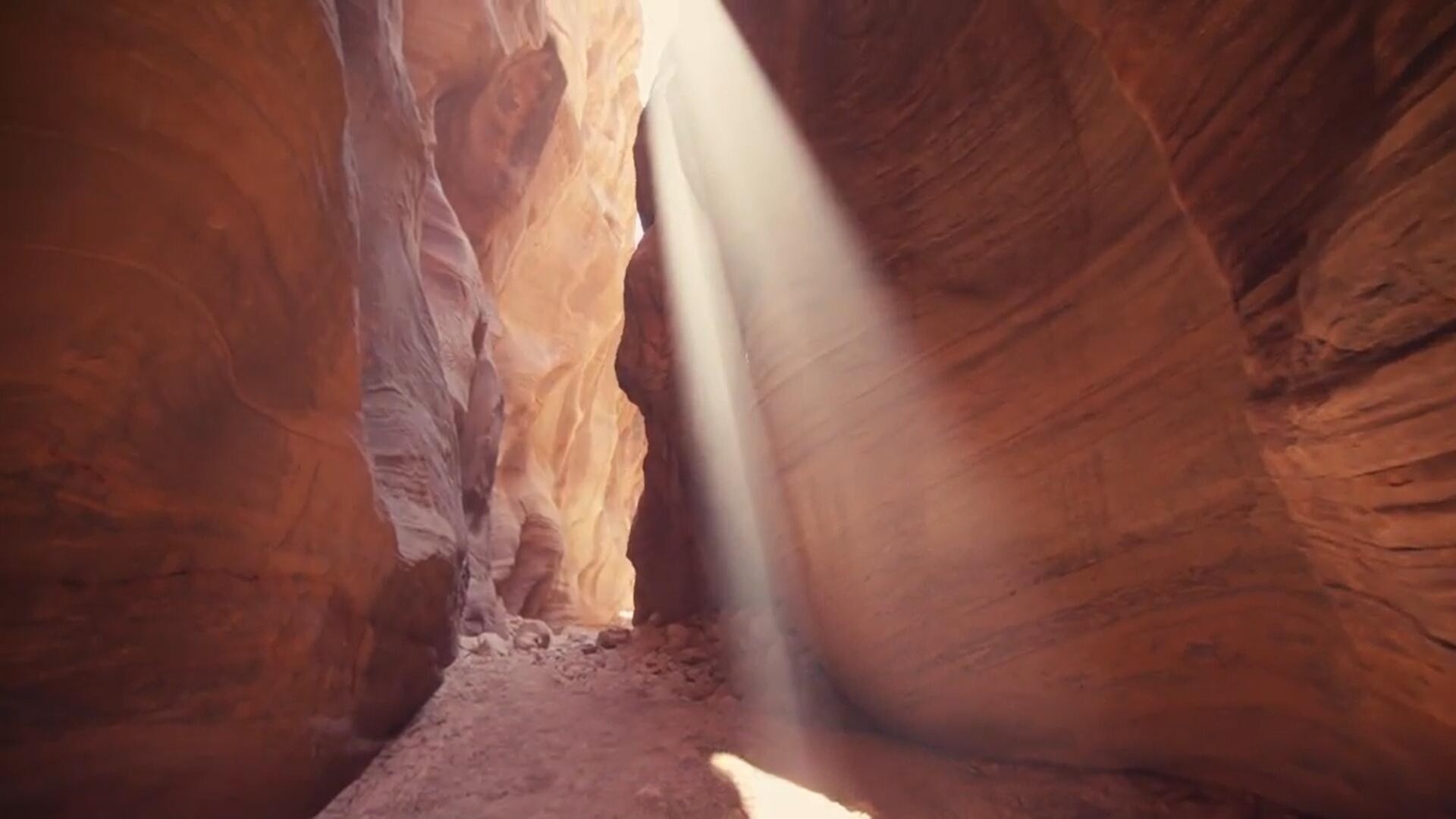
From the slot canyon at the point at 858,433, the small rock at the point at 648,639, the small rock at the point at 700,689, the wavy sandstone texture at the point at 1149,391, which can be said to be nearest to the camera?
the wavy sandstone texture at the point at 1149,391

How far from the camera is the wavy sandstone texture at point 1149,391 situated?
62.7 inches

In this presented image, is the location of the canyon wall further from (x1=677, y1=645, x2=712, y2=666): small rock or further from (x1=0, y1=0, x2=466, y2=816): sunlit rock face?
(x1=677, y1=645, x2=712, y2=666): small rock

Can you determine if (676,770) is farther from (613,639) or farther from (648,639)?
(613,639)

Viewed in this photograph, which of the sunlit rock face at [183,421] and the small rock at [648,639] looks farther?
the small rock at [648,639]

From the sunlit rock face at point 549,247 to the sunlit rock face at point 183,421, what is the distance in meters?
5.73

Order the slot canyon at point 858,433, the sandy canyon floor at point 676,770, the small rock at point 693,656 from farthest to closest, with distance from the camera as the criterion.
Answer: the small rock at point 693,656
the sandy canyon floor at point 676,770
the slot canyon at point 858,433

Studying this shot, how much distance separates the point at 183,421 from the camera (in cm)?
259

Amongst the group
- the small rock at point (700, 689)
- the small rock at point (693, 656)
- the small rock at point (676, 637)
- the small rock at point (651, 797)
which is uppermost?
the small rock at point (676, 637)

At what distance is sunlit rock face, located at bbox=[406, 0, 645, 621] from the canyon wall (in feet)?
16.6

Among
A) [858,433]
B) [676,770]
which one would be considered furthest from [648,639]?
[858,433]

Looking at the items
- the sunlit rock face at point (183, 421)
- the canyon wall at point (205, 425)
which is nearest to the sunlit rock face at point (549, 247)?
the canyon wall at point (205, 425)

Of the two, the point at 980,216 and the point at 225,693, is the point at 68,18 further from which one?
the point at 980,216

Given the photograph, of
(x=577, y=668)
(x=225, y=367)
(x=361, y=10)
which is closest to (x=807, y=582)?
(x=577, y=668)

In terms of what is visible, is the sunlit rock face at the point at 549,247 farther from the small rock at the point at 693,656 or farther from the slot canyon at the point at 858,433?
the slot canyon at the point at 858,433
